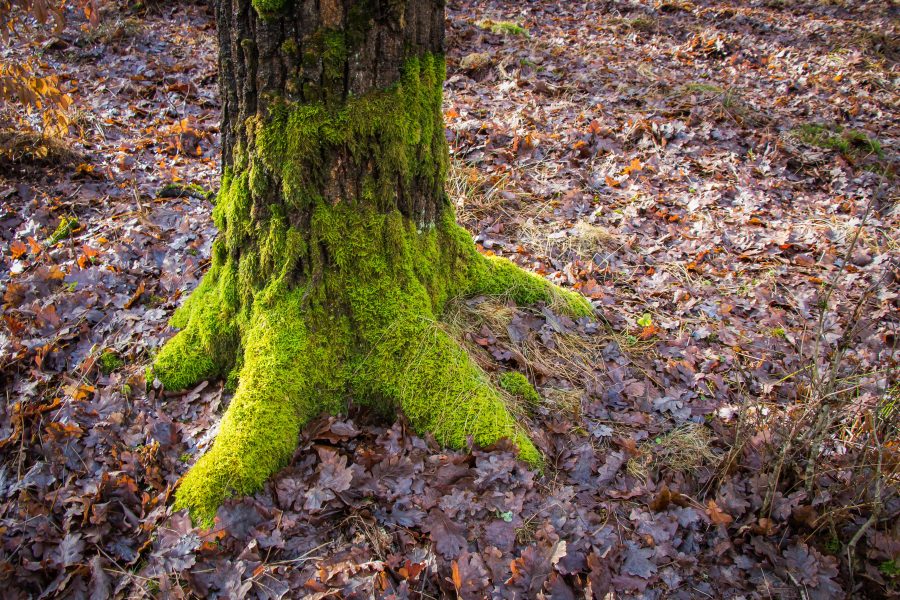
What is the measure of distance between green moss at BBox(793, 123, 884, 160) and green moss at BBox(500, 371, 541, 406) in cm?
598

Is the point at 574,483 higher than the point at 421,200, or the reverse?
the point at 421,200

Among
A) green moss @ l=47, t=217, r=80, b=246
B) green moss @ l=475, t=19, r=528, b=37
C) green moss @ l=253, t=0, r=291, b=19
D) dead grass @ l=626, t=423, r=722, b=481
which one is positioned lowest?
dead grass @ l=626, t=423, r=722, b=481

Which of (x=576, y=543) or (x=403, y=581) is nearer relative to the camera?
(x=403, y=581)

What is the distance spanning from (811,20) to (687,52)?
11.8 ft

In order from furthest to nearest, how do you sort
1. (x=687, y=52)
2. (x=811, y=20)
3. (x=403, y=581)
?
(x=811, y=20)
(x=687, y=52)
(x=403, y=581)

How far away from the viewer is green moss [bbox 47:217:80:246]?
425cm

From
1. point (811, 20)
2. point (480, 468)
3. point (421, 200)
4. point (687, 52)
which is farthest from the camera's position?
point (811, 20)

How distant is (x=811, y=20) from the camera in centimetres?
1055

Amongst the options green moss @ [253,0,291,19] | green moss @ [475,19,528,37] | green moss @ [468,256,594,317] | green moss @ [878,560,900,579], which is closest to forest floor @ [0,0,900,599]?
green moss @ [878,560,900,579]

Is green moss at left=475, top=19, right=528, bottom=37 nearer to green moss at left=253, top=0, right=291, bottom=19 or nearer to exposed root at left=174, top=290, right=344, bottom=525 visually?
green moss at left=253, top=0, right=291, bottom=19

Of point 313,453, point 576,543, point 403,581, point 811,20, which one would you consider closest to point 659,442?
point 576,543

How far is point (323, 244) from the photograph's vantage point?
274cm

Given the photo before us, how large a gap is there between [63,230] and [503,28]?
817 cm

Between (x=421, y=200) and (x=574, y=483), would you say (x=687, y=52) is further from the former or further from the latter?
(x=574, y=483)
